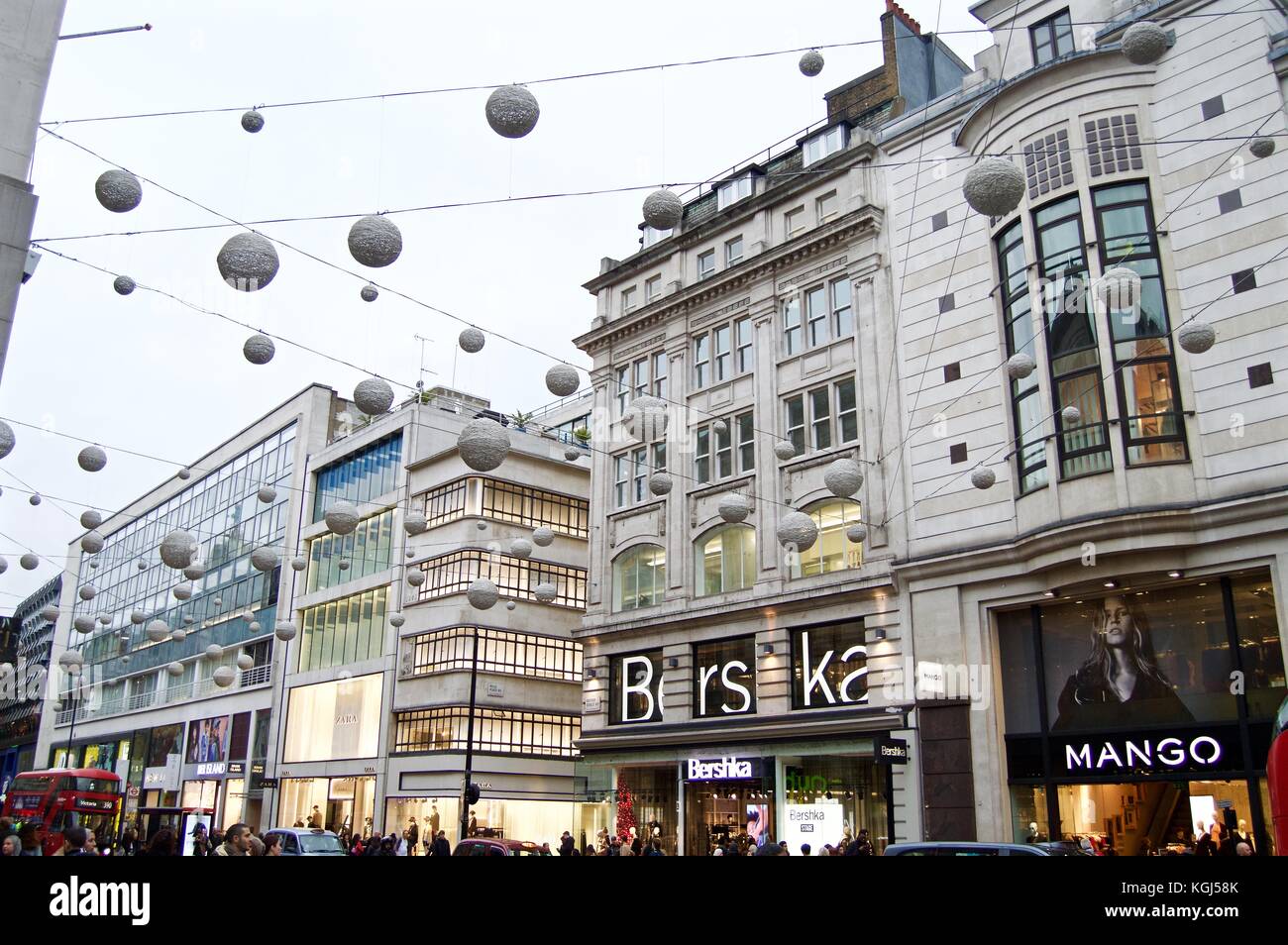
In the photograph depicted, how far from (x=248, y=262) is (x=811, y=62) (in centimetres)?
772

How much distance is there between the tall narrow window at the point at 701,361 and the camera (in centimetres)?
3400

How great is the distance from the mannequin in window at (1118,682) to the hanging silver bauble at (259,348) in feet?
61.2

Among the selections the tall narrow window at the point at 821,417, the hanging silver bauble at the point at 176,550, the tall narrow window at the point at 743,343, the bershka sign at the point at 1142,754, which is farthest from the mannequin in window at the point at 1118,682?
the hanging silver bauble at the point at 176,550

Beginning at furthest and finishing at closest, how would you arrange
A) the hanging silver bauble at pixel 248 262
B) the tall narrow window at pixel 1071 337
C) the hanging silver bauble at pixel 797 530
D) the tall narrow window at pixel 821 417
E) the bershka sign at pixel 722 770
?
the tall narrow window at pixel 821 417 < the bershka sign at pixel 722 770 < the tall narrow window at pixel 1071 337 < the hanging silver bauble at pixel 797 530 < the hanging silver bauble at pixel 248 262

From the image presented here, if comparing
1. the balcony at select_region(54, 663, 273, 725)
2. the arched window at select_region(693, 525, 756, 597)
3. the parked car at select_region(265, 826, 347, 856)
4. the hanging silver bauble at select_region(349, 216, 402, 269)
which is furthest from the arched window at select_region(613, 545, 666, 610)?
the balcony at select_region(54, 663, 273, 725)

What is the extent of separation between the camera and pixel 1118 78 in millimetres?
24109

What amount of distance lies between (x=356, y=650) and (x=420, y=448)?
979 centimetres

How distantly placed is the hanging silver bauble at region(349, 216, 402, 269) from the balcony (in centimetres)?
4190

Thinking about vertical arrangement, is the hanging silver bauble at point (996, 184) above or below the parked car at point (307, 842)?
→ above

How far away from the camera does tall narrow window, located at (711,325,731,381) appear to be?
33.5m

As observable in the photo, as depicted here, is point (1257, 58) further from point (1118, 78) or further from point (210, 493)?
point (210, 493)

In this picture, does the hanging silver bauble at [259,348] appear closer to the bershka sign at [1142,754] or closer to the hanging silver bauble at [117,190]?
the hanging silver bauble at [117,190]

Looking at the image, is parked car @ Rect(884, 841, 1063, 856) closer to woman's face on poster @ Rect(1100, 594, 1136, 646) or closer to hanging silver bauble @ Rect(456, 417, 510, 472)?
hanging silver bauble @ Rect(456, 417, 510, 472)
